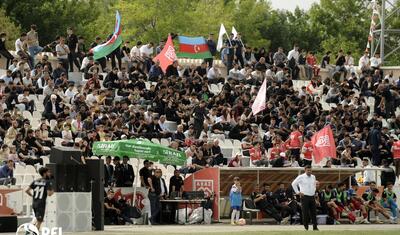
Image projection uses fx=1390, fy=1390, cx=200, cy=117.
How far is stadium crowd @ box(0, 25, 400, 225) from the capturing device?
43125 mm

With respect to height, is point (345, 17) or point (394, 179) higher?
point (345, 17)

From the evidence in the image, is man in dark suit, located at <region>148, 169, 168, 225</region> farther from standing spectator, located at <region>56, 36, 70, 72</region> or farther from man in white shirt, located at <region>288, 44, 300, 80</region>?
man in white shirt, located at <region>288, 44, 300, 80</region>

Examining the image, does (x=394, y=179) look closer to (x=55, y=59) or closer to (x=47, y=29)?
(x=55, y=59)

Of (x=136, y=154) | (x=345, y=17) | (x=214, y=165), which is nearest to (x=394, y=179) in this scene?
(x=214, y=165)

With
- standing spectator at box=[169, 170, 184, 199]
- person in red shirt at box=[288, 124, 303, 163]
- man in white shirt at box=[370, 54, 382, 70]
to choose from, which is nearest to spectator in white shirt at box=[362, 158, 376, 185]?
person in red shirt at box=[288, 124, 303, 163]

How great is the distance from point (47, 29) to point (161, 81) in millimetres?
32683

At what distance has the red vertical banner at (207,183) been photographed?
4184 centimetres

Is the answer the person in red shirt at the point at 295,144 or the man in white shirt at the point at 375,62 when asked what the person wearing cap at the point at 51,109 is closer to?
the person in red shirt at the point at 295,144

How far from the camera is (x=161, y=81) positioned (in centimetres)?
A: 4988

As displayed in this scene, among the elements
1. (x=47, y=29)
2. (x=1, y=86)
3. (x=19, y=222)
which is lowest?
(x=19, y=222)

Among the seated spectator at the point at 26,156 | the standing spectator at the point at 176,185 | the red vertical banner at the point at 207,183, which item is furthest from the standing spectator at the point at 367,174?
the seated spectator at the point at 26,156

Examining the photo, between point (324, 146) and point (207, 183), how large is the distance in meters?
5.71

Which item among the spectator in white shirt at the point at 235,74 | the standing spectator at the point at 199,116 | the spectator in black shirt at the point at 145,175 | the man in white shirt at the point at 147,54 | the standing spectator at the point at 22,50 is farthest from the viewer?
the spectator in white shirt at the point at 235,74

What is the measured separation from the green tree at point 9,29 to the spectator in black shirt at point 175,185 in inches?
1297
